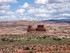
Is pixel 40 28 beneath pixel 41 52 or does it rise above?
beneath

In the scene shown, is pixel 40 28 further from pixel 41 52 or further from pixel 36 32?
pixel 41 52

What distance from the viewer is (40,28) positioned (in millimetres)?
123000

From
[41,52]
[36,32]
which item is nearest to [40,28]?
[36,32]

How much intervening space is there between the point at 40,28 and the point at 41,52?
3280 inches

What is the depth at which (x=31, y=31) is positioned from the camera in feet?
391

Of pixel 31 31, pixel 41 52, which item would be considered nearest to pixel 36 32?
pixel 31 31

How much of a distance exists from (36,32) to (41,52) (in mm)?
79918

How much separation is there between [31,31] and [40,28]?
6.15m

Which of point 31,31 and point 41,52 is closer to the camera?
point 41,52

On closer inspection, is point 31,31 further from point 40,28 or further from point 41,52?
point 41,52

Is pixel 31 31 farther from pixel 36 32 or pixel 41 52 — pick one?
pixel 41 52

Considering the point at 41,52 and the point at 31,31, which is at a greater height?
the point at 41,52

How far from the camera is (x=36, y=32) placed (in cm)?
11969
